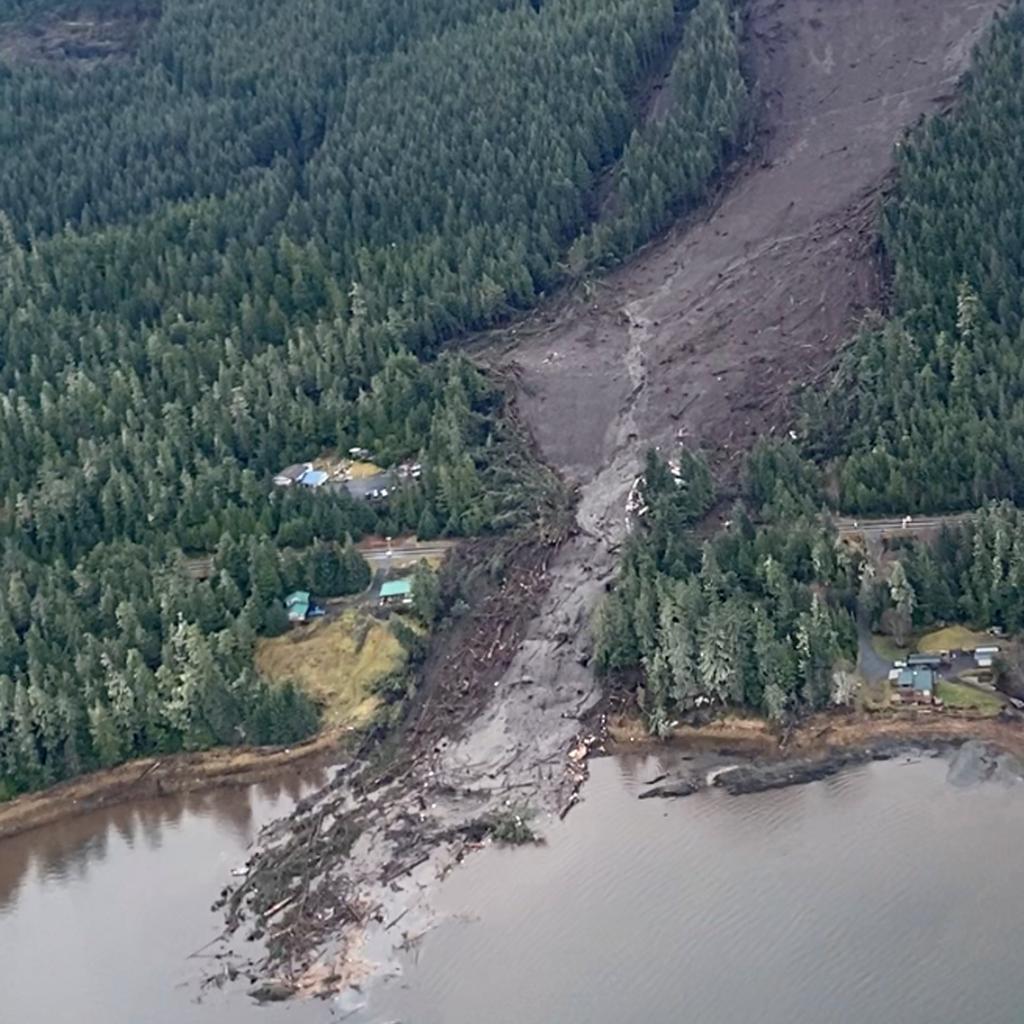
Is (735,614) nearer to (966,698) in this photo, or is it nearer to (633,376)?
(966,698)

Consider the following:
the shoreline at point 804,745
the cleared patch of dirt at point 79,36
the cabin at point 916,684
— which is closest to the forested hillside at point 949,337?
the cabin at point 916,684

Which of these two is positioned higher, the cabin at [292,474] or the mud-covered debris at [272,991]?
the cabin at [292,474]

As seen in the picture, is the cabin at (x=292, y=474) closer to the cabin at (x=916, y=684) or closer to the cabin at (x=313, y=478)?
the cabin at (x=313, y=478)

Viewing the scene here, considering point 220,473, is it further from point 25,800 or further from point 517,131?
point 517,131

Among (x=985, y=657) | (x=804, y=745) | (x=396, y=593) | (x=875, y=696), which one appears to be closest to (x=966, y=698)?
(x=985, y=657)

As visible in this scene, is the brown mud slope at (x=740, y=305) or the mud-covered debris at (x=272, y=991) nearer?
the mud-covered debris at (x=272, y=991)

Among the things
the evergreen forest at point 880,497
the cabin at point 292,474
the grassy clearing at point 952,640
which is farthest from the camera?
the cabin at point 292,474
